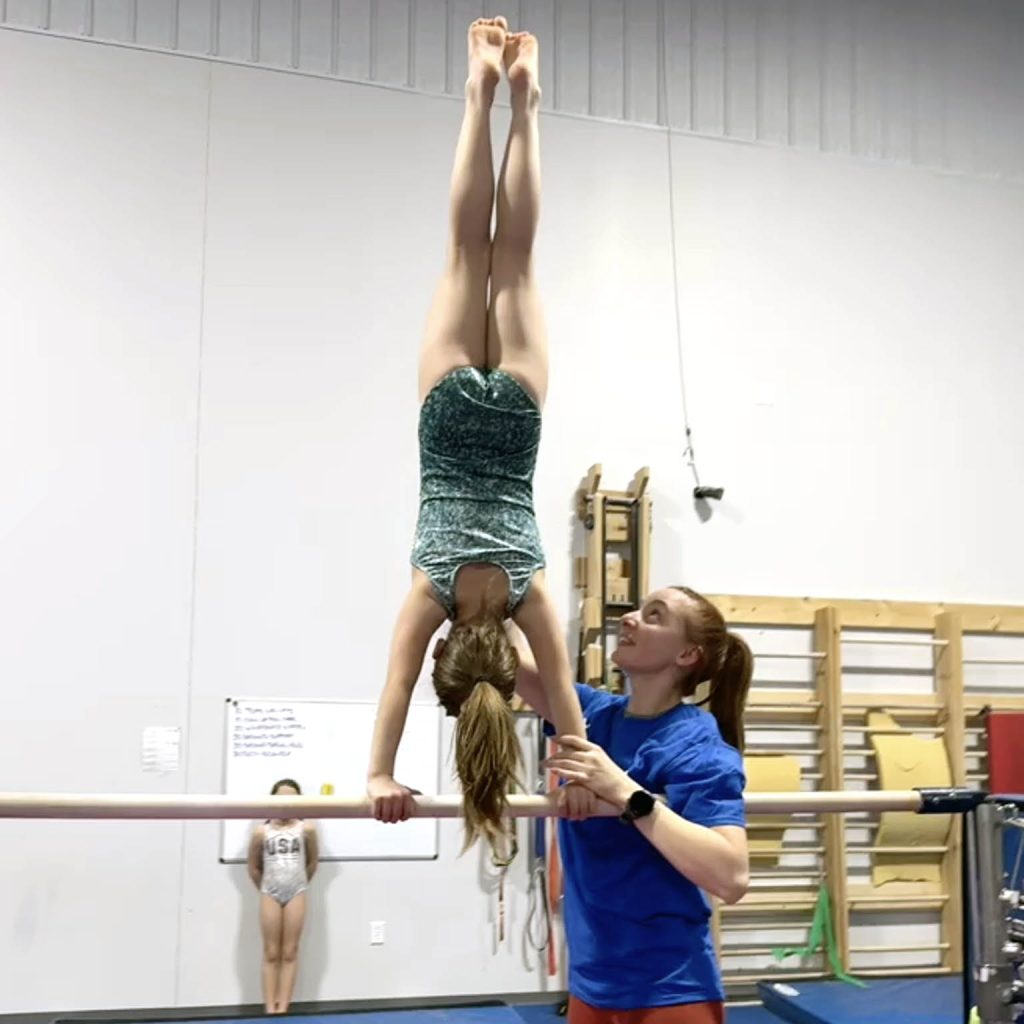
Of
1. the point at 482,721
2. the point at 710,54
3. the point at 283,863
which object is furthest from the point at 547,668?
the point at 710,54

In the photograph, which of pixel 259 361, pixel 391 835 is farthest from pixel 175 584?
pixel 391 835

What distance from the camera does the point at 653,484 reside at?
623cm

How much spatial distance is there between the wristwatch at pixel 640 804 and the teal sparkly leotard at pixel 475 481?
533 mm

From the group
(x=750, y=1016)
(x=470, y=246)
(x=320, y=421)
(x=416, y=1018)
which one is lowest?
(x=750, y=1016)

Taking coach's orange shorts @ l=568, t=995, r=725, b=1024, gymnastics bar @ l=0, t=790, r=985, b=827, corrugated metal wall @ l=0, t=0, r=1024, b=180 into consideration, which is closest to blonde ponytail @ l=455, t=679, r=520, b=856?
gymnastics bar @ l=0, t=790, r=985, b=827

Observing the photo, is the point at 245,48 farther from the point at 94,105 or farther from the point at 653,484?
the point at 653,484

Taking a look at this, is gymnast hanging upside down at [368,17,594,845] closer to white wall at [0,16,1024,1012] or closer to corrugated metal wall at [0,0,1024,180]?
white wall at [0,16,1024,1012]

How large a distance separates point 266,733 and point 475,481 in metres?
3.33

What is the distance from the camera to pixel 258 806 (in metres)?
2.52

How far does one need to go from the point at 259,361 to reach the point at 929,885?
14.8 feet

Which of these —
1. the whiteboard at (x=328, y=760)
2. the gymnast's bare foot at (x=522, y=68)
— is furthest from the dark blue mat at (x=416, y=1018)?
the gymnast's bare foot at (x=522, y=68)

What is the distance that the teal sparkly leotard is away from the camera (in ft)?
8.34

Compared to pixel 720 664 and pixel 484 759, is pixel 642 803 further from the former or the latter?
pixel 720 664

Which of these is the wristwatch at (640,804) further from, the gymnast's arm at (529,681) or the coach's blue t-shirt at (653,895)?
the gymnast's arm at (529,681)
